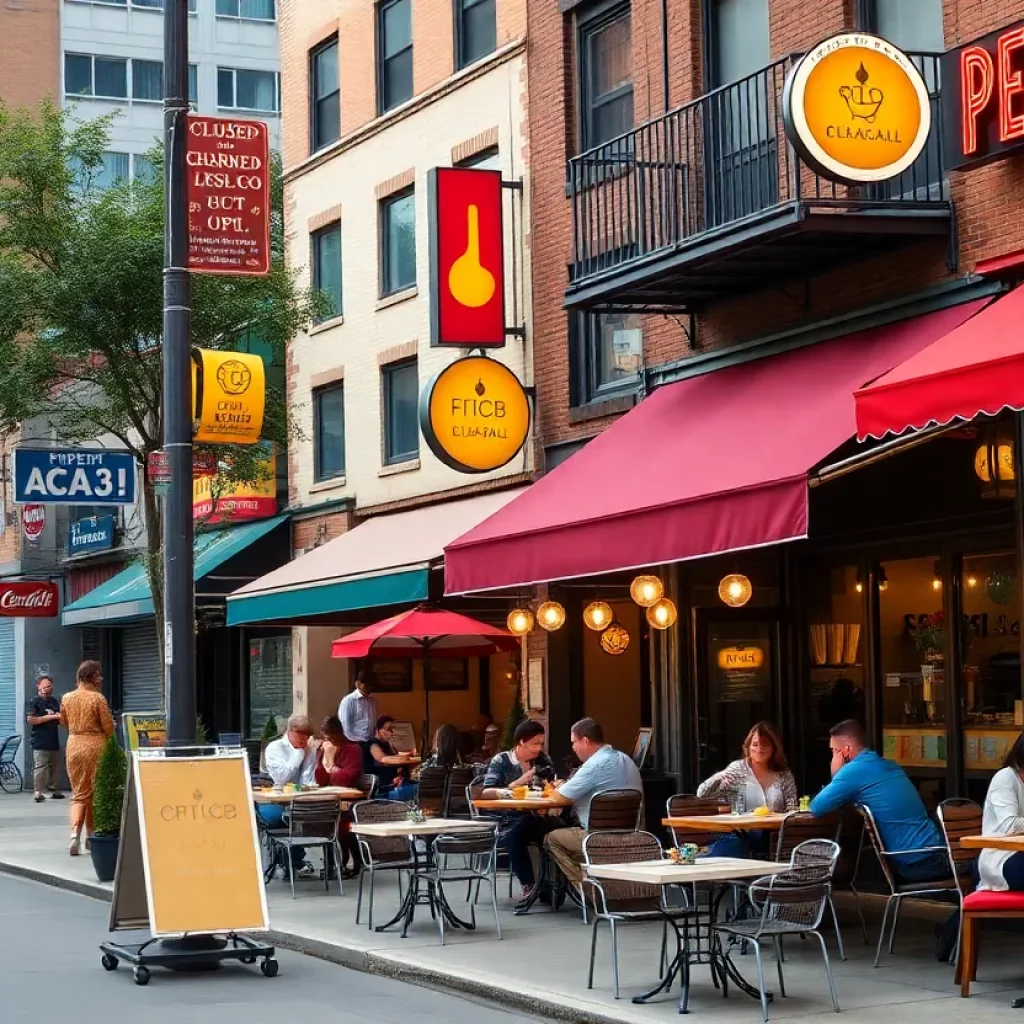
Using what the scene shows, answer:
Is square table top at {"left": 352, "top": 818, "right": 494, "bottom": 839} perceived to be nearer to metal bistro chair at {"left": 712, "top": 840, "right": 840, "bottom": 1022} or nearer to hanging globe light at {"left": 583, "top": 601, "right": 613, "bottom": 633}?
metal bistro chair at {"left": 712, "top": 840, "right": 840, "bottom": 1022}

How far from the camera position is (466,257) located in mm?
19047

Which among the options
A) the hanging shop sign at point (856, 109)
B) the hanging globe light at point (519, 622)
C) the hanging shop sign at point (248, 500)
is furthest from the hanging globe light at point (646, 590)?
the hanging shop sign at point (248, 500)

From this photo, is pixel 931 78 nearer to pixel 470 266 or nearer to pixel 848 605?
pixel 848 605

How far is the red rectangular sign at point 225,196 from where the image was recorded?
506 inches

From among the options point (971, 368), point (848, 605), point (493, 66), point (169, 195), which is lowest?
point (848, 605)

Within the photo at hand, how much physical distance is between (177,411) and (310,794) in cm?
503

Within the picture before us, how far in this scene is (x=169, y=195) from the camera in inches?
495

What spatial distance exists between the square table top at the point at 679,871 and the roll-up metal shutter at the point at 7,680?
27.0 metres

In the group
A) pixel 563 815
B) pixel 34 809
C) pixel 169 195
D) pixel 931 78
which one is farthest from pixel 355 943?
pixel 34 809

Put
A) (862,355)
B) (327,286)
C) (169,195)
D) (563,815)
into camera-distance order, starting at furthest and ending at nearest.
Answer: (327,286), (563,815), (862,355), (169,195)

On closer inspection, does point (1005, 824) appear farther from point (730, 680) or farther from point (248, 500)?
point (248, 500)

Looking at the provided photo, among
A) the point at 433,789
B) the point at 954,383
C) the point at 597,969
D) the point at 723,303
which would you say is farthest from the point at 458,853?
the point at 723,303

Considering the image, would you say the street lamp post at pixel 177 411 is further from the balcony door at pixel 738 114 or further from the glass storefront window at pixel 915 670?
the glass storefront window at pixel 915 670

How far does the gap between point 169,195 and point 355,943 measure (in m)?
5.21
